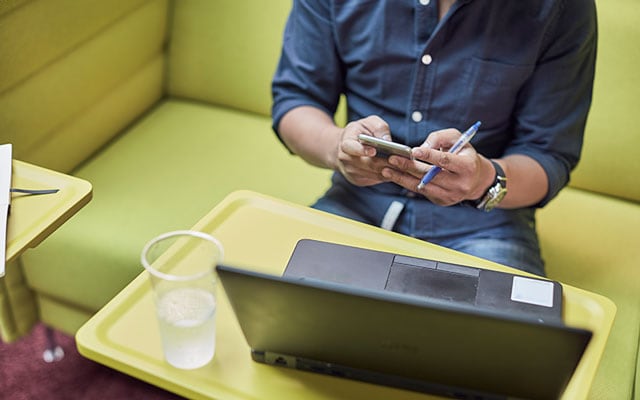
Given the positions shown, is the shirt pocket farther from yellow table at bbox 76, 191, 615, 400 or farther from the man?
yellow table at bbox 76, 191, 615, 400

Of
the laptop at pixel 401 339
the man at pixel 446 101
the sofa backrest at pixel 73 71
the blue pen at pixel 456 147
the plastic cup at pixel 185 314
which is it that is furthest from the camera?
the sofa backrest at pixel 73 71

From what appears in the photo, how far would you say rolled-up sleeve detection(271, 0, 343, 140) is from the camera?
1316 mm

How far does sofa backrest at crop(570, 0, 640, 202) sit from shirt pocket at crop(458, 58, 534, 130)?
1.30 feet

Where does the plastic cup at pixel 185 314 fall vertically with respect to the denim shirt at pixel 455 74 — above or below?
below

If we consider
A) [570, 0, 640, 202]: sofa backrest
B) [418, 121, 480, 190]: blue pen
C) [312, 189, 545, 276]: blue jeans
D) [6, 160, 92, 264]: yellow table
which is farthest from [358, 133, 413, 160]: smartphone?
[570, 0, 640, 202]: sofa backrest

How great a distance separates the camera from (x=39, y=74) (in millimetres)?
1495

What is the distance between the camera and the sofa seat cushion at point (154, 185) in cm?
147

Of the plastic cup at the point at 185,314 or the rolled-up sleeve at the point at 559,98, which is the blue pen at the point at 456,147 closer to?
the rolled-up sleeve at the point at 559,98

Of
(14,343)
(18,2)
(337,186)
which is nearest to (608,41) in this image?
(337,186)

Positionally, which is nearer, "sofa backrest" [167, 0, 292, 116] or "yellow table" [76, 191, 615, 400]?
"yellow table" [76, 191, 615, 400]

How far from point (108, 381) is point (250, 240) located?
83 cm

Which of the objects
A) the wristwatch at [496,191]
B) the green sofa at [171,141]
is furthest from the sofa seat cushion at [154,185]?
the wristwatch at [496,191]

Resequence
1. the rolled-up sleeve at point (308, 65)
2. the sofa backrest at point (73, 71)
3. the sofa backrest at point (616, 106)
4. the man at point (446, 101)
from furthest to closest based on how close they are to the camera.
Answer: the sofa backrest at point (616, 106) < the sofa backrest at point (73, 71) < the rolled-up sleeve at point (308, 65) < the man at point (446, 101)

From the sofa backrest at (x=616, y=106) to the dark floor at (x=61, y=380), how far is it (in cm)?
105
